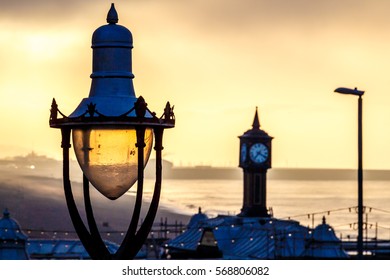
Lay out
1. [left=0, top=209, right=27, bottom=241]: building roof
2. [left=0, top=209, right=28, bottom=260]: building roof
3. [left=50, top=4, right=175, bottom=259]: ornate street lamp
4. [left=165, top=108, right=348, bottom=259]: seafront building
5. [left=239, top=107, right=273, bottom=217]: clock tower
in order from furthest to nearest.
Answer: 1. [left=239, top=107, right=273, bottom=217]: clock tower
2. [left=165, top=108, right=348, bottom=259]: seafront building
3. [left=0, top=209, right=27, bottom=241]: building roof
4. [left=0, top=209, right=28, bottom=260]: building roof
5. [left=50, top=4, right=175, bottom=259]: ornate street lamp

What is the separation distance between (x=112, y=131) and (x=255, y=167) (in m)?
52.7

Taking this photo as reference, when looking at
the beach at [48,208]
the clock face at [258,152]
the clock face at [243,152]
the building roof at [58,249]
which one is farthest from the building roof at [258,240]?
the beach at [48,208]

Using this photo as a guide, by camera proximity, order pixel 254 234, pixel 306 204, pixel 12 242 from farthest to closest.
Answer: pixel 306 204
pixel 254 234
pixel 12 242

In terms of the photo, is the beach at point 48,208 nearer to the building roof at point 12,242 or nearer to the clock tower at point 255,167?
the clock tower at point 255,167

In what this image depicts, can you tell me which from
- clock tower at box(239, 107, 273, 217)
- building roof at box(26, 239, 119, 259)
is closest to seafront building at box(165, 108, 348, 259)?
clock tower at box(239, 107, 273, 217)

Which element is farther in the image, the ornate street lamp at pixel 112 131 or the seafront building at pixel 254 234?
the seafront building at pixel 254 234

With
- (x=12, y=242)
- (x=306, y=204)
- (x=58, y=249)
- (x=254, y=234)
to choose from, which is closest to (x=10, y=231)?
(x=12, y=242)

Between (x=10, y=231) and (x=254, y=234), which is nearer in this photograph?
(x=10, y=231)

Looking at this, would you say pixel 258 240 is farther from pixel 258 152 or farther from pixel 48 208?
pixel 48 208

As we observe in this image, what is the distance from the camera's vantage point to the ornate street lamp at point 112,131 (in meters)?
10.8

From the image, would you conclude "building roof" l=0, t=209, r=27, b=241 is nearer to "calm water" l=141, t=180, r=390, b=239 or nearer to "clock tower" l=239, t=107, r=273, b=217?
"clock tower" l=239, t=107, r=273, b=217

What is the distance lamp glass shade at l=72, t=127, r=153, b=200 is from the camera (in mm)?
10906

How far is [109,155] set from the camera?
10.9 meters

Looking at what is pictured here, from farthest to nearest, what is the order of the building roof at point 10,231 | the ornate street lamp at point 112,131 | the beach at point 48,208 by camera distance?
the beach at point 48,208
the building roof at point 10,231
the ornate street lamp at point 112,131
